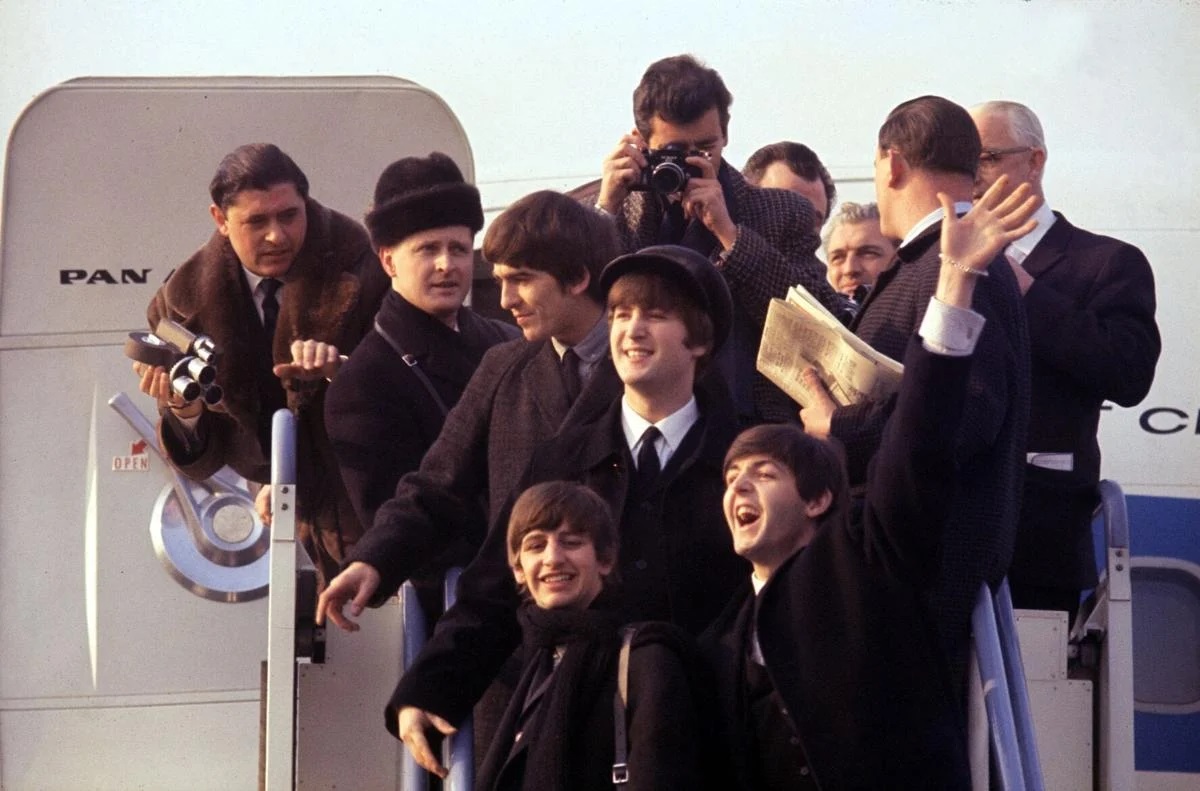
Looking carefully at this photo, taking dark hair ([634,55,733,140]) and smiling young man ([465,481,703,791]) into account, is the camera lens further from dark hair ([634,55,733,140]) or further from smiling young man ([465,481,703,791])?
smiling young man ([465,481,703,791])

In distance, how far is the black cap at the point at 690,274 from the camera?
4.71m

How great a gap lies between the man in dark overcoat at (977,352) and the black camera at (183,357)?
1.82 m

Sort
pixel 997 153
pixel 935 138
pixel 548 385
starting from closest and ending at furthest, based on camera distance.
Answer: pixel 935 138 → pixel 548 385 → pixel 997 153

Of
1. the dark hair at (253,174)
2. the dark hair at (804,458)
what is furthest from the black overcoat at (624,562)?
the dark hair at (253,174)

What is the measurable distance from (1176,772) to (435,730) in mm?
3405

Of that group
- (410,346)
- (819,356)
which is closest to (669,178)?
(410,346)

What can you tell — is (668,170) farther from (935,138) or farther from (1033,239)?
(1033,239)

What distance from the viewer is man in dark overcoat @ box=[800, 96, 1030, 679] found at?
4.47m

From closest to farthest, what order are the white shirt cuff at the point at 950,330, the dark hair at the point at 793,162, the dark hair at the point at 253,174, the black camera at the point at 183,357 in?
the white shirt cuff at the point at 950,330
the black camera at the point at 183,357
the dark hair at the point at 253,174
the dark hair at the point at 793,162

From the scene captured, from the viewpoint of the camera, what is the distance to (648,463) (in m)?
4.67

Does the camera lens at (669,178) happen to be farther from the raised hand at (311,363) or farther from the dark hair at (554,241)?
the raised hand at (311,363)

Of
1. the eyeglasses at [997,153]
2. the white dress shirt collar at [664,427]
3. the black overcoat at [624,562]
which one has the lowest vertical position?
the black overcoat at [624,562]

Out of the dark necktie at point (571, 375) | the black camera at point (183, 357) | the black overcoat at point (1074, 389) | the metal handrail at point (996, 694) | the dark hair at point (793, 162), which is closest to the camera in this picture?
the metal handrail at point (996, 694)

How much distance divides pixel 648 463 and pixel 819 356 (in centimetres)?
40
